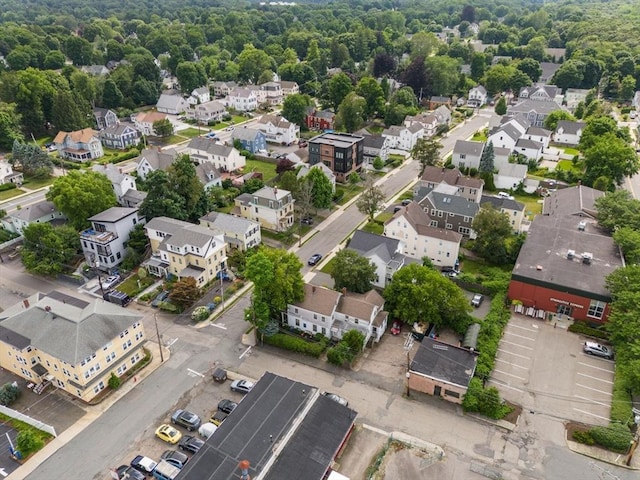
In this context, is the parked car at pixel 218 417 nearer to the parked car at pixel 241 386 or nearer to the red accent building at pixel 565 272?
the parked car at pixel 241 386

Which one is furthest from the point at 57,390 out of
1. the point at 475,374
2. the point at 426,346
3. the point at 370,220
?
the point at 370,220

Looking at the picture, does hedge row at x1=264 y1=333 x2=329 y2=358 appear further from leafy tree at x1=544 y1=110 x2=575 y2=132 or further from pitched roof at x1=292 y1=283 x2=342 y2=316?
leafy tree at x1=544 y1=110 x2=575 y2=132

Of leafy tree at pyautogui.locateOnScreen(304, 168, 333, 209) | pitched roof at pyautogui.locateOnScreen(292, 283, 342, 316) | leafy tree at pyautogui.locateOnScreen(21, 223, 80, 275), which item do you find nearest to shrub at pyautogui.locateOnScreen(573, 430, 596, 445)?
pitched roof at pyautogui.locateOnScreen(292, 283, 342, 316)

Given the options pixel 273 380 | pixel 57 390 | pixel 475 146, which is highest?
pixel 475 146

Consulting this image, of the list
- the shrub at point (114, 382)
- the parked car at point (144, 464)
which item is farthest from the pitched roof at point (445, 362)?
the shrub at point (114, 382)

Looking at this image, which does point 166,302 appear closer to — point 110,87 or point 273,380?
point 273,380

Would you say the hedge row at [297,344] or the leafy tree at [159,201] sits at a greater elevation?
the leafy tree at [159,201]

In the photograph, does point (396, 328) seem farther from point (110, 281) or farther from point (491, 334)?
point (110, 281)
